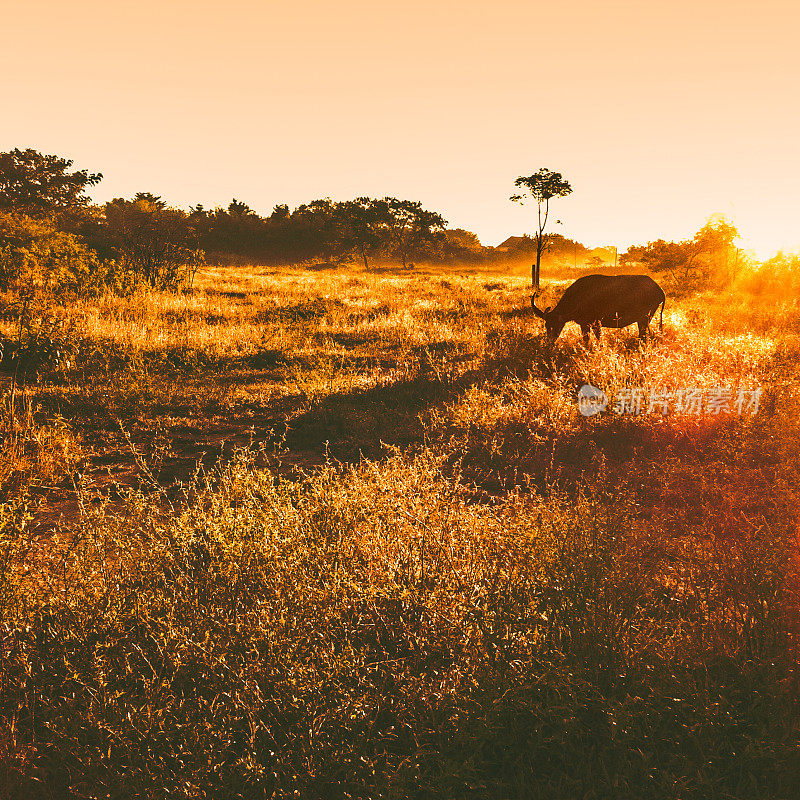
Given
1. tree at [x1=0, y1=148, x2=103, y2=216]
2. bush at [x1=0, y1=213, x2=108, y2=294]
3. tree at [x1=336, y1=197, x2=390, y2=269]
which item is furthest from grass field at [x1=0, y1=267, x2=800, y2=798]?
tree at [x1=336, y1=197, x2=390, y2=269]

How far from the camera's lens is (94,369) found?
10031 mm

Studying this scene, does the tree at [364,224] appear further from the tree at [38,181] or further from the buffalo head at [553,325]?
the buffalo head at [553,325]

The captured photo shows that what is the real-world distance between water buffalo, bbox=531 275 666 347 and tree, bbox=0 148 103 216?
46.0 metres

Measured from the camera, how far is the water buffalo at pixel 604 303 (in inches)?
487

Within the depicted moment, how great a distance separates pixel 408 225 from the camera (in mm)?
82812

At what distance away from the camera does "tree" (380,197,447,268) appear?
256 feet

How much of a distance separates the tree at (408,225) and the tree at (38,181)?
40.7 meters

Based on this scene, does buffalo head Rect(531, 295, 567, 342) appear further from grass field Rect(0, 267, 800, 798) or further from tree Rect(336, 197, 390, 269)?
tree Rect(336, 197, 390, 269)

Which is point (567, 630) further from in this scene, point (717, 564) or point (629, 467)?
point (629, 467)

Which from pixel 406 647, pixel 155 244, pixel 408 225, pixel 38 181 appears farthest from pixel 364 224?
pixel 406 647

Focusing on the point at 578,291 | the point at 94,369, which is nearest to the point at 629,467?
the point at 578,291

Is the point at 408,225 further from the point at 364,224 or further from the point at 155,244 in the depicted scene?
the point at 155,244

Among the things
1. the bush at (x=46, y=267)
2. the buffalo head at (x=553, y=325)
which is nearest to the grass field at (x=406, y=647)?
the buffalo head at (x=553, y=325)

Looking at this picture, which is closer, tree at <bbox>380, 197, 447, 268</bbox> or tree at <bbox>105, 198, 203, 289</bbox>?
tree at <bbox>105, 198, 203, 289</bbox>
